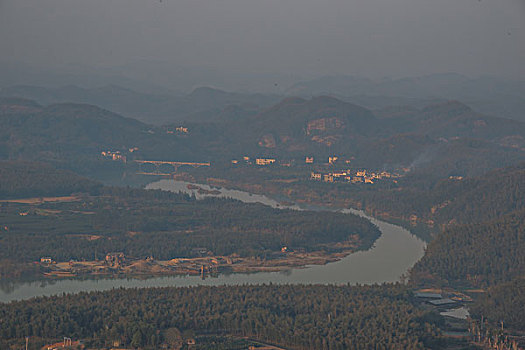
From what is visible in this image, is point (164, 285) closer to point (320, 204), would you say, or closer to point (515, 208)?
point (515, 208)

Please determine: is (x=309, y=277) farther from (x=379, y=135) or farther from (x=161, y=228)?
(x=379, y=135)

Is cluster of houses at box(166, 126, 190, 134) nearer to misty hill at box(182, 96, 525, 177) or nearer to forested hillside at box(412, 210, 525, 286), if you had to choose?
misty hill at box(182, 96, 525, 177)

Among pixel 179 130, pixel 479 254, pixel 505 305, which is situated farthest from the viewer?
pixel 179 130

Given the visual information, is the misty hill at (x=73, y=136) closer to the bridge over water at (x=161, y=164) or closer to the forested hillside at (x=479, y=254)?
the bridge over water at (x=161, y=164)

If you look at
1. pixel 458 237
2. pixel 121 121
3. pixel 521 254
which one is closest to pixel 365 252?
pixel 458 237

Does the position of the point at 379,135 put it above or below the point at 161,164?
above

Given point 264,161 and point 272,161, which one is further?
point 272,161

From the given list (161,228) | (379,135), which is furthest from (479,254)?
(379,135)
